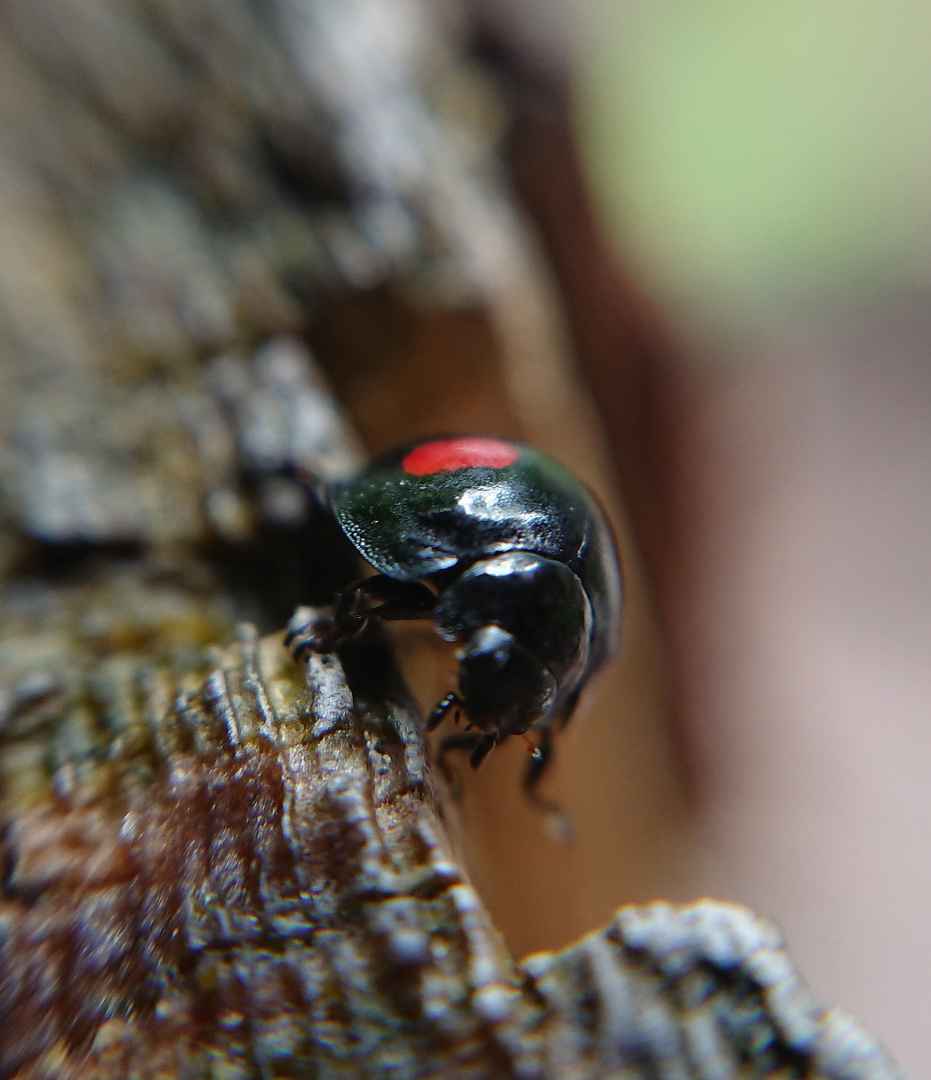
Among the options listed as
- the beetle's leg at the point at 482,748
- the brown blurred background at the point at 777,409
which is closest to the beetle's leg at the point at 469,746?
the beetle's leg at the point at 482,748

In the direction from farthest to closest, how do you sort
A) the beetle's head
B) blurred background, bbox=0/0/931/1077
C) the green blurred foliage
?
the green blurred foliage
blurred background, bbox=0/0/931/1077
the beetle's head

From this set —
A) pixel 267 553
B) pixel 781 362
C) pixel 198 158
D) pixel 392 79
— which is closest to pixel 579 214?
pixel 392 79

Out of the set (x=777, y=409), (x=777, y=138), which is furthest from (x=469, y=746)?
(x=777, y=138)

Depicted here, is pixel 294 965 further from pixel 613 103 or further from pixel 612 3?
pixel 612 3

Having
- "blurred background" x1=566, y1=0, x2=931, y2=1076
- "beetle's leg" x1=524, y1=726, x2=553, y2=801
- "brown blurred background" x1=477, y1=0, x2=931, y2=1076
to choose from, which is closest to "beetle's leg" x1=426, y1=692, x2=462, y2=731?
"beetle's leg" x1=524, y1=726, x2=553, y2=801

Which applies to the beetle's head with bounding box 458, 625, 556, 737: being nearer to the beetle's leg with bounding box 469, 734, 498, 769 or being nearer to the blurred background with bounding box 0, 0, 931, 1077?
the beetle's leg with bounding box 469, 734, 498, 769

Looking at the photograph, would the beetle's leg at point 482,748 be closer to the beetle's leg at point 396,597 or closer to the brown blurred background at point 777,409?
the beetle's leg at point 396,597

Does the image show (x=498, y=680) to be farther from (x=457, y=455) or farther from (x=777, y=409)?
(x=777, y=409)
